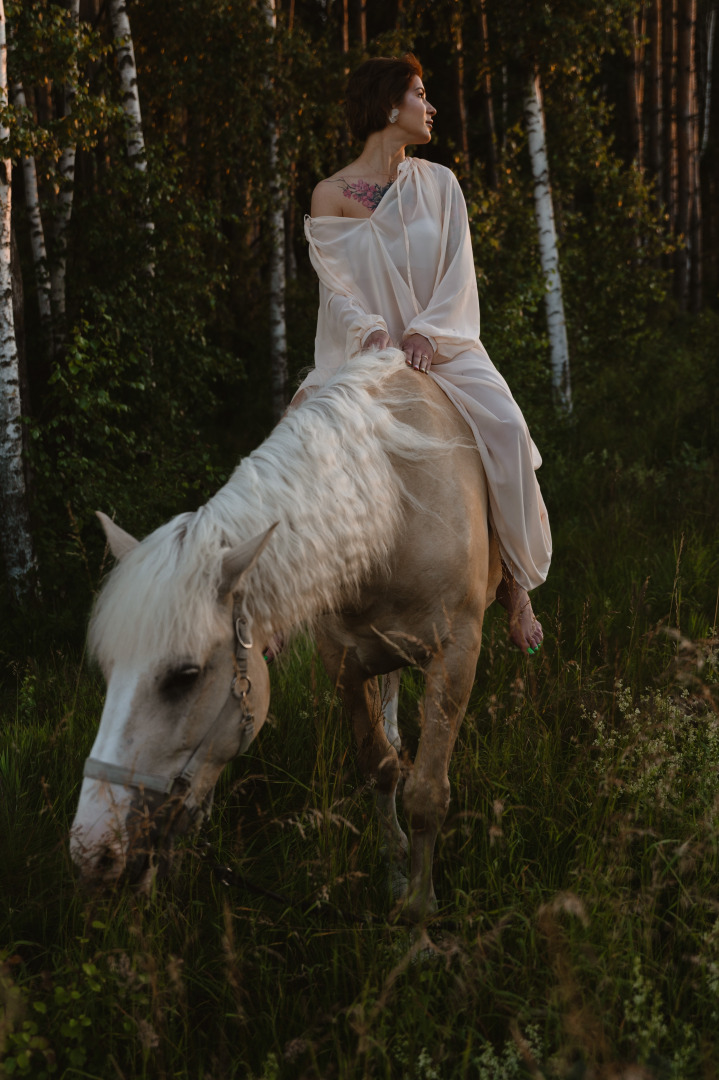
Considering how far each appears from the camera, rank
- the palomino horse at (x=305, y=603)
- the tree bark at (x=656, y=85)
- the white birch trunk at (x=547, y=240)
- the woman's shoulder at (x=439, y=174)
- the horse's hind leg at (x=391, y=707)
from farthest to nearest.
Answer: the tree bark at (x=656, y=85) → the white birch trunk at (x=547, y=240) → the horse's hind leg at (x=391, y=707) → the woman's shoulder at (x=439, y=174) → the palomino horse at (x=305, y=603)

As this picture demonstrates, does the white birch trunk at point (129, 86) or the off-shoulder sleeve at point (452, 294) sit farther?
the white birch trunk at point (129, 86)

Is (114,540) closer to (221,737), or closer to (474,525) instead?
(221,737)

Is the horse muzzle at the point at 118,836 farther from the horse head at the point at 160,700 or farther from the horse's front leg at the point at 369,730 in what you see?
the horse's front leg at the point at 369,730

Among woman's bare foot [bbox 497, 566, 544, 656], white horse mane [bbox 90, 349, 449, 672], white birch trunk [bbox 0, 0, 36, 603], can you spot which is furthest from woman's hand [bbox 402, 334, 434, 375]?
white birch trunk [bbox 0, 0, 36, 603]

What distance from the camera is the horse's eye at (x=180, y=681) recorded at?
1876mm

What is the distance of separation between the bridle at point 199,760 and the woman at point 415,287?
4.26 feet

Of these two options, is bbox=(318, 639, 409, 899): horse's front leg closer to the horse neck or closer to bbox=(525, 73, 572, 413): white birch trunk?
the horse neck

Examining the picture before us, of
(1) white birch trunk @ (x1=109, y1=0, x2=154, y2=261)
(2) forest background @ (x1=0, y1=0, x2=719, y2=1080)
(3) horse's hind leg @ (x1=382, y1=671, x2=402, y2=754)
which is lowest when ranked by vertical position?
(3) horse's hind leg @ (x1=382, y1=671, x2=402, y2=754)

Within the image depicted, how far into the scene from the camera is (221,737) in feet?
6.52

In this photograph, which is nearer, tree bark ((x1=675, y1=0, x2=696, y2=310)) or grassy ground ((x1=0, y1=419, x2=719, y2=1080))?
grassy ground ((x1=0, y1=419, x2=719, y2=1080))

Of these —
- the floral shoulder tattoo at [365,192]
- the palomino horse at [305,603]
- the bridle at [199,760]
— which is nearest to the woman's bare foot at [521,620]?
the palomino horse at [305,603]

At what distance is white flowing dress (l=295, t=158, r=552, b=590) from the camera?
2.90 metres

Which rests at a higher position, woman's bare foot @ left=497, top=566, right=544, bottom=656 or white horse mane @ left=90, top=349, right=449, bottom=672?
white horse mane @ left=90, top=349, right=449, bottom=672

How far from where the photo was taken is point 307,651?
397 centimetres
